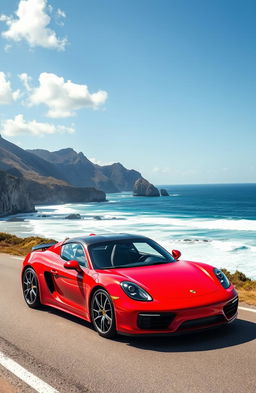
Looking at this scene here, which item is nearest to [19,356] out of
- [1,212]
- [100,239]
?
[100,239]

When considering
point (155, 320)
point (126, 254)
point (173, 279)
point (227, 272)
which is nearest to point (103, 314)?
point (155, 320)

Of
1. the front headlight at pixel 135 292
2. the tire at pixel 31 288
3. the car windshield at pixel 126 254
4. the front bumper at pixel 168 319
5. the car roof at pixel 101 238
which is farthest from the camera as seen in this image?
the tire at pixel 31 288

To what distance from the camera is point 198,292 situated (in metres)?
5.43

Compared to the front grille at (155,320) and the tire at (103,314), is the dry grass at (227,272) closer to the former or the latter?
the front grille at (155,320)

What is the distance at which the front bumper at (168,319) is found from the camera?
508 cm

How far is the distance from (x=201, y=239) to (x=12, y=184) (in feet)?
238

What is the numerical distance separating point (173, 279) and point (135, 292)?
0.63m

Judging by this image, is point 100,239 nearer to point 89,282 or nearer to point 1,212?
point 89,282

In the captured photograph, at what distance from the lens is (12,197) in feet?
344

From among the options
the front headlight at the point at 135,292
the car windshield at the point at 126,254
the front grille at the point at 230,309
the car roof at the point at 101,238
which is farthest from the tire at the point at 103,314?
the front grille at the point at 230,309

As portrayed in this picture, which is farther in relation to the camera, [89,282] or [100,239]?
[100,239]

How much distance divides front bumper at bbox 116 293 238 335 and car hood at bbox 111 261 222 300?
23 cm

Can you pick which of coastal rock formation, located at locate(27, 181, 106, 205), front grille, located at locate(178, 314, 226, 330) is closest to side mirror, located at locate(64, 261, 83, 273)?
front grille, located at locate(178, 314, 226, 330)

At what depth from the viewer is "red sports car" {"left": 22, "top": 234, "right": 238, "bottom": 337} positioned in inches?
203
